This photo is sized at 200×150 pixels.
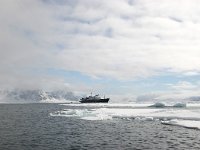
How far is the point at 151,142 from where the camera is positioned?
27547mm

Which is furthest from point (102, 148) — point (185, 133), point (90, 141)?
point (185, 133)

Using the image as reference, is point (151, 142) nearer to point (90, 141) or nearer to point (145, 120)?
point (90, 141)

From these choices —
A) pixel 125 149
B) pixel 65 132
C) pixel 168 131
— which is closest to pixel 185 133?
pixel 168 131

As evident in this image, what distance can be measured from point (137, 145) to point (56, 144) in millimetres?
7190

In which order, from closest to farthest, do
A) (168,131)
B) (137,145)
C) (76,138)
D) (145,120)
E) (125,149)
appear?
(125,149) → (137,145) → (76,138) → (168,131) → (145,120)

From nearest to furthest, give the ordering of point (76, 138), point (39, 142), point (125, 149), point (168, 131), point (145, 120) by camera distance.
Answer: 1. point (125, 149)
2. point (39, 142)
3. point (76, 138)
4. point (168, 131)
5. point (145, 120)

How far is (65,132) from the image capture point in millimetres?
35656

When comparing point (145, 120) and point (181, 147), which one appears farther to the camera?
point (145, 120)

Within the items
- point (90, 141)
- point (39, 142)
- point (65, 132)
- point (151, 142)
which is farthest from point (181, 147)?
point (65, 132)

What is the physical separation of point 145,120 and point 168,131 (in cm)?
1297

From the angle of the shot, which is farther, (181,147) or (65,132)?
(65,132)

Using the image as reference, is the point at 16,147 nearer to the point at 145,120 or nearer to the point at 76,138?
the point at 76,138

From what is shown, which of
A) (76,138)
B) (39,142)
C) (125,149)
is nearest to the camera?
(125,149)

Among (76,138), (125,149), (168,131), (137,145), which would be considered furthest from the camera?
(168,131)
